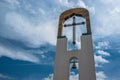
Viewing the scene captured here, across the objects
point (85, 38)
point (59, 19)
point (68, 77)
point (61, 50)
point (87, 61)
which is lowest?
point (68, 77)

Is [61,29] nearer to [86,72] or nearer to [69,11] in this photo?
[69,11]

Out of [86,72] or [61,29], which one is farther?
[61,29]

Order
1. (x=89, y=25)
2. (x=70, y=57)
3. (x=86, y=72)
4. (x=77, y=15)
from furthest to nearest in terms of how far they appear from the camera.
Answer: (x=77, y=15) < (x=89, y=25) < (x=70, y=57) < (x=86, y=72)

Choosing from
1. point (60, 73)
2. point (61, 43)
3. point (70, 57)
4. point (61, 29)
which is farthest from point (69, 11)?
point (60, 73)

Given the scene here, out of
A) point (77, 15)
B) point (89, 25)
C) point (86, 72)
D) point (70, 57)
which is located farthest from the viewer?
point (77, 15)

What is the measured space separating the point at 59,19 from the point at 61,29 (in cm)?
106

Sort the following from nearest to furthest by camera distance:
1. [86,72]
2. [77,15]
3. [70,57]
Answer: [86,72]
[70,57]
[77,15]

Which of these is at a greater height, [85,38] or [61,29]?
[61,29]

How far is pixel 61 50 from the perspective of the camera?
473 inches

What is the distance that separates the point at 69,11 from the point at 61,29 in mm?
1758

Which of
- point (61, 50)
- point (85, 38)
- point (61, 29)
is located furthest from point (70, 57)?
point (61, 29)

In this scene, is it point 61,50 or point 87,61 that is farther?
point 61,50

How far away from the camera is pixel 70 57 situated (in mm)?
11492

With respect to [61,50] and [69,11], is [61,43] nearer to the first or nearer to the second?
[61,50]
